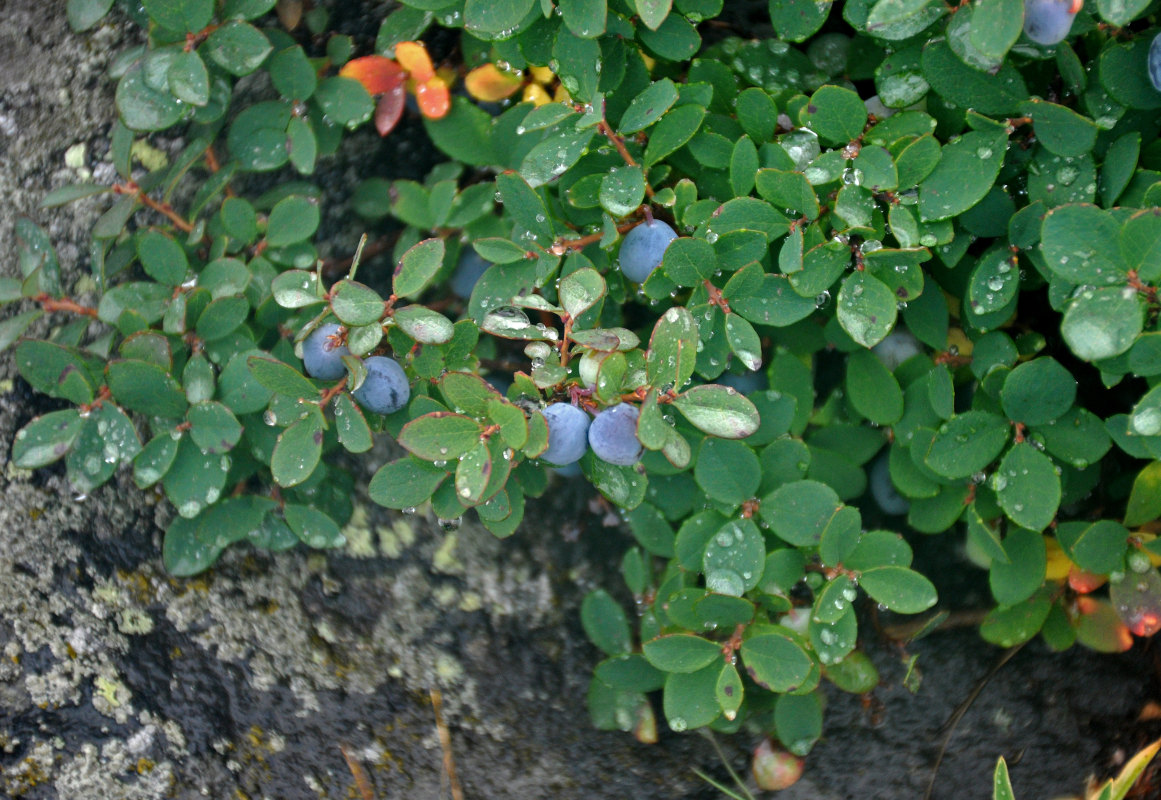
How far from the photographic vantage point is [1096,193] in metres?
1.10

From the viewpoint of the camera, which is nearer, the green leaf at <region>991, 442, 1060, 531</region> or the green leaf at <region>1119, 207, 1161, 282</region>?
the green leaf at <region>1119, 207, 1161, 282</region>

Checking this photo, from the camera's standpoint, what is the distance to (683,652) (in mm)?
1174

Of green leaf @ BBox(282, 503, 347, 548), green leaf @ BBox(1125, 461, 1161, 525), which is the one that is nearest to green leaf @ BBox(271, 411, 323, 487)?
green leaf @ BBox(282, 503, 347, 548)

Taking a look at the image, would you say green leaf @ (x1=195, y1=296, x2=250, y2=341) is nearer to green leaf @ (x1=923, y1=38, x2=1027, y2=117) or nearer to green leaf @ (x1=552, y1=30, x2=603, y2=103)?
green leaf @ (x1=552, y1=30, x2=603, y2=103)

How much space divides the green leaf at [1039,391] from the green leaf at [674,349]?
A: 44 centimetres

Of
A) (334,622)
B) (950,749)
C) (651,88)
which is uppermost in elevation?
(651,88)

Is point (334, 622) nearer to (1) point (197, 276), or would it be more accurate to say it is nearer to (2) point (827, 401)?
(1) point (197, 276)

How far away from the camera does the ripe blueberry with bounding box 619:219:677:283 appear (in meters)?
1.16

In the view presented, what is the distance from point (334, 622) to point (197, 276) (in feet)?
2.08

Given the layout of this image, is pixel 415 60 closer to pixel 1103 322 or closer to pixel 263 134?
pixel 263 134

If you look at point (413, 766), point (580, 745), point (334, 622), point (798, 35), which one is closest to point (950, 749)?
point (580, 745)

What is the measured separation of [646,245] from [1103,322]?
0.55 meters

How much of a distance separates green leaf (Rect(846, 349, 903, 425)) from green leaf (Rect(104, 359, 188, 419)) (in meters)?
0.97

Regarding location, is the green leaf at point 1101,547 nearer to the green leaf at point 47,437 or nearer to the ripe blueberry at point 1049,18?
the ripe blueberry at point 1049,18
